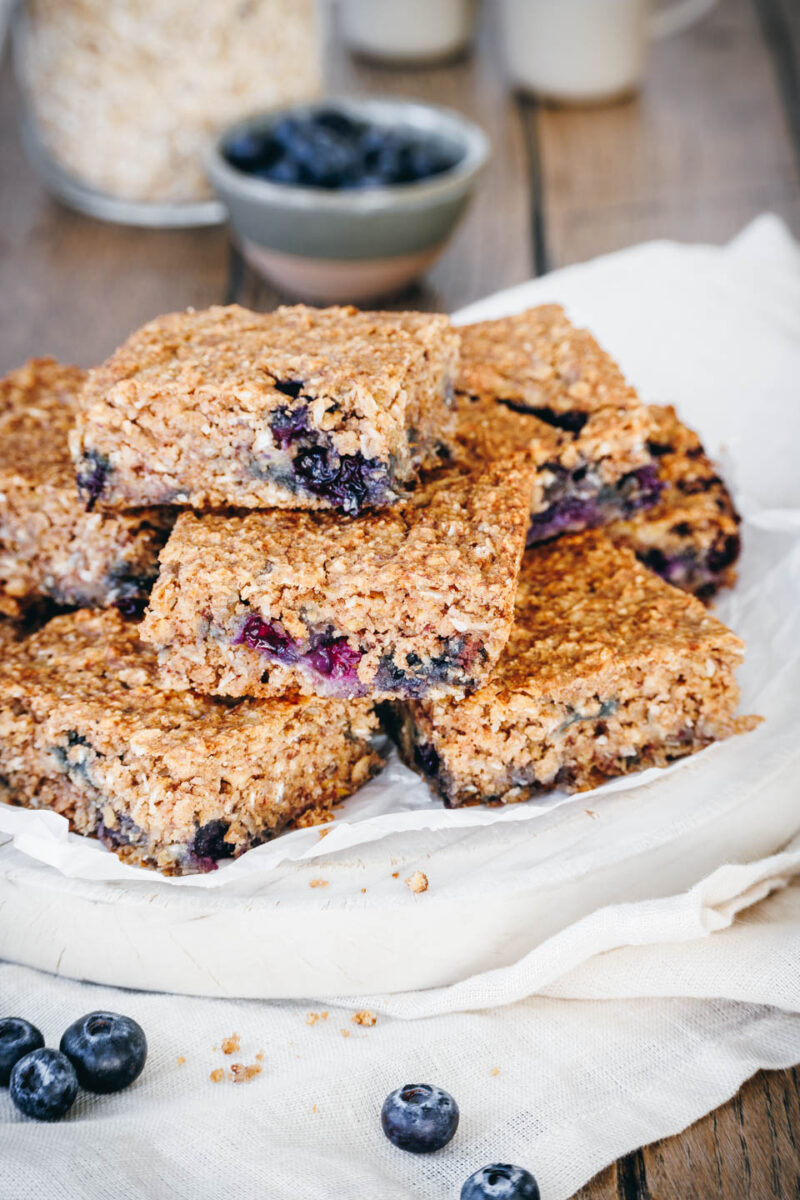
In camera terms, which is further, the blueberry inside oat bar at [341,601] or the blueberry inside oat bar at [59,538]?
the blueberry inside oat bar at [59,538]

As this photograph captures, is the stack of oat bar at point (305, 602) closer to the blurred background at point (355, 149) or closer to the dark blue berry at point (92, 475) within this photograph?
the dark blue berry at point (92, 475)

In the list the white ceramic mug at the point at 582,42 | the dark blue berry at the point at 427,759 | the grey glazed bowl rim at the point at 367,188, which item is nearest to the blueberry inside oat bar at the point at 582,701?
the dark blue berry at the point at 427,759

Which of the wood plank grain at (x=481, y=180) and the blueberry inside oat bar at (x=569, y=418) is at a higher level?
the blueberry inside oat bar at (x=569, y=418)

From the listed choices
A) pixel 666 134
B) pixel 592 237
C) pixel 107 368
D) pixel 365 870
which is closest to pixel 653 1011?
pixel 365 870

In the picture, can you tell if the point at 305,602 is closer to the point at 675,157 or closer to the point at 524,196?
the point at 524,196

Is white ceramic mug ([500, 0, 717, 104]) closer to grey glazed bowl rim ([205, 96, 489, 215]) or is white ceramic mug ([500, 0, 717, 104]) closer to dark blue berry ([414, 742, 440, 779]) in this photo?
grey glazed bowl rim ([205, 96, 489, 215])

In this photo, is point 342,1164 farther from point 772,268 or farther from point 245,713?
point 772,268
